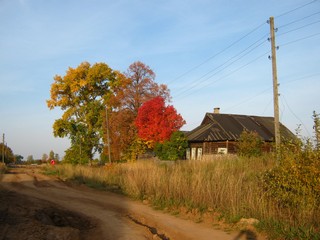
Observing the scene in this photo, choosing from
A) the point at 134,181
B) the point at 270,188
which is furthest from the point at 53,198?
the point at 270,188

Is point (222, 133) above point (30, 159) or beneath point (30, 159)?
above

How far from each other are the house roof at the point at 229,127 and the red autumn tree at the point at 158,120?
11.6 feet

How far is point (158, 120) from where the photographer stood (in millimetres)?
34719

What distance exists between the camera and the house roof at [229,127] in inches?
1442

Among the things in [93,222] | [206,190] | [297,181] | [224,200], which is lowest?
[93,222]

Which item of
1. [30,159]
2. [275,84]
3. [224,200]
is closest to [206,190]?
[224,200]

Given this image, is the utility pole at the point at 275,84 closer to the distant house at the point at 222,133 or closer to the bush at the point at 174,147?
the bush at the point at 174,147

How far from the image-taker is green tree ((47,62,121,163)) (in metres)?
46.2

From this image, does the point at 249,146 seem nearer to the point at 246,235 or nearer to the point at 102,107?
the point at 246,235

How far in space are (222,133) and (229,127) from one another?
1440mm

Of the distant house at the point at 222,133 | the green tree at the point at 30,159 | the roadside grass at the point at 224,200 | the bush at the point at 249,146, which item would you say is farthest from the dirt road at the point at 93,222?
the green tree at the point at 30,159

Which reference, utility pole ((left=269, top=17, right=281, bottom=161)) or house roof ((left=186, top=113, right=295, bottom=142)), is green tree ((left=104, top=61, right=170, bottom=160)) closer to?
house roof ((left=186, top=113, right=295, bottom=142))

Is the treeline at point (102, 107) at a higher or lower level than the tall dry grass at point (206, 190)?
higher

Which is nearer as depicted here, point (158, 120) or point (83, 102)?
point (158, 120)
